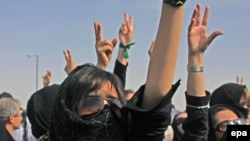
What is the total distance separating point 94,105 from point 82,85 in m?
0.11

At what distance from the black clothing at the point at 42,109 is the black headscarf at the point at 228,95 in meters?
1.68

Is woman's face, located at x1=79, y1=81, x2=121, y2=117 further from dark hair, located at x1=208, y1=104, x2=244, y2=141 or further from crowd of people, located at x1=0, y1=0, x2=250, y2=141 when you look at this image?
dark hair, located at x1=208, y1=104, x2=244, y2=141

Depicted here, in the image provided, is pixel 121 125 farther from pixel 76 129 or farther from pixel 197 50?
pixel 197 50

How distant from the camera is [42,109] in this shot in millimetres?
3930

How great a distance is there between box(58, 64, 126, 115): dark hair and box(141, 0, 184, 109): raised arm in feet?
1.02

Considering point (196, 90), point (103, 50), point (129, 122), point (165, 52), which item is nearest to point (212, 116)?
point (103, 50)

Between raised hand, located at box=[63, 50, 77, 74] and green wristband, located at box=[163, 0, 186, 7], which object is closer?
green wristband, located at box=[163, 0, 186, 7]

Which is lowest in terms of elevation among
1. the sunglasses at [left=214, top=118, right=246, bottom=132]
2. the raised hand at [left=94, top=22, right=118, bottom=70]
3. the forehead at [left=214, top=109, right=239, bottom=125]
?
the sunglasses at [left=214, top=118, right=246, bottom=132]

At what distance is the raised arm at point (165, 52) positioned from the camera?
1648mm

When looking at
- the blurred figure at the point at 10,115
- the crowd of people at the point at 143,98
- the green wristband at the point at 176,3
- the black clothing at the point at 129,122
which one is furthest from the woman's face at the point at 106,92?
the blurred figure at the point at 10,115

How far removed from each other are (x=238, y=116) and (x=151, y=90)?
8.14 ft

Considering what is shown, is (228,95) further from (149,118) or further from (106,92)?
(149,118)

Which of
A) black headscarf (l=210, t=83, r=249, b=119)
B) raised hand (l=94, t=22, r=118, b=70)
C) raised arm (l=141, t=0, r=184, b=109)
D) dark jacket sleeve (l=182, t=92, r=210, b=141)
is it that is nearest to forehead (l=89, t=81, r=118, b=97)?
raised arm (l=141, t=0, r=184, b=109)

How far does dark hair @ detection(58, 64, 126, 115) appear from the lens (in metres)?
1.91
